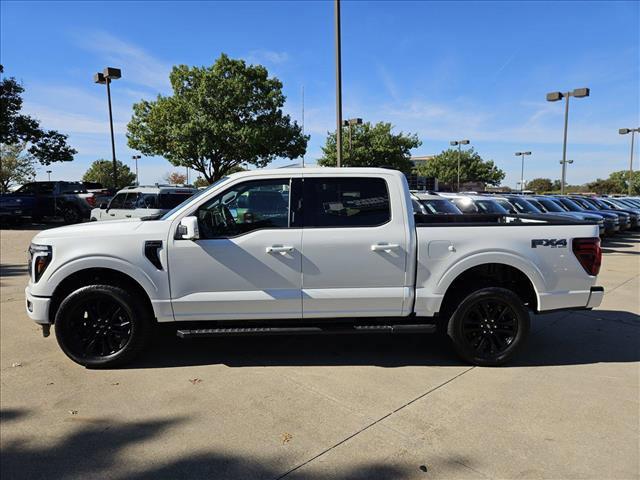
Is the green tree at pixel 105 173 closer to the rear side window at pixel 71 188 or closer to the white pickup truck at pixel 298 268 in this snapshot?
the rear side window at pixel 71 188

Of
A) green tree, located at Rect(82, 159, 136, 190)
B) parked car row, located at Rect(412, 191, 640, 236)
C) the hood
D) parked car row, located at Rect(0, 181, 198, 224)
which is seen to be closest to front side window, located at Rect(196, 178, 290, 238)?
the hood

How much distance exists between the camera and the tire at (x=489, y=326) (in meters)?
4.33

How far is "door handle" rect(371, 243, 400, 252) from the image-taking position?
13.7 feet

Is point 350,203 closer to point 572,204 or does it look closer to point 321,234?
point 321,234

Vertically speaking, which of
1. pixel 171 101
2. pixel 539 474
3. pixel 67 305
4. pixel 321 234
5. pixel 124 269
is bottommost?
pixel 539 474

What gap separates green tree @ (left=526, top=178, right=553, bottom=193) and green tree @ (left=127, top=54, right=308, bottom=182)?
Answer: 8161 cm

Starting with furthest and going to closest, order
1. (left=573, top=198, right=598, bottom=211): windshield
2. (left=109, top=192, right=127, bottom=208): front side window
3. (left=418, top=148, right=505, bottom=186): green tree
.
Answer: (left=418, top=148, right=505, bottom=186): green tree → (left=573, top=198, right=598, bottom=211): windshield → (left=109, top=192, right=127, bottom=208): front side window

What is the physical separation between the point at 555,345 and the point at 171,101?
1048 inches

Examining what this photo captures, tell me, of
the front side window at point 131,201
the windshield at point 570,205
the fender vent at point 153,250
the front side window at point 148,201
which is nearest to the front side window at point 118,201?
the front side window at point 131,201

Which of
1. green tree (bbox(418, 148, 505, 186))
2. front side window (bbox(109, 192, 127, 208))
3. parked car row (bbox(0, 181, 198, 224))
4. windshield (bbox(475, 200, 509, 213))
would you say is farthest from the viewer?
green tree (bbox(418, 148, 505, 186))

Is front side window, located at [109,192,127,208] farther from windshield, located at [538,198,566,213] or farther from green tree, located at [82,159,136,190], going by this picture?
green tree, located at [82,159,136,190]

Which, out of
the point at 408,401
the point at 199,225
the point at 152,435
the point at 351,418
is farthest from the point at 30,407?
the point at 408,401

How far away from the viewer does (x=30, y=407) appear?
3.62m

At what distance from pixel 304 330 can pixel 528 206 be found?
12357 mm
